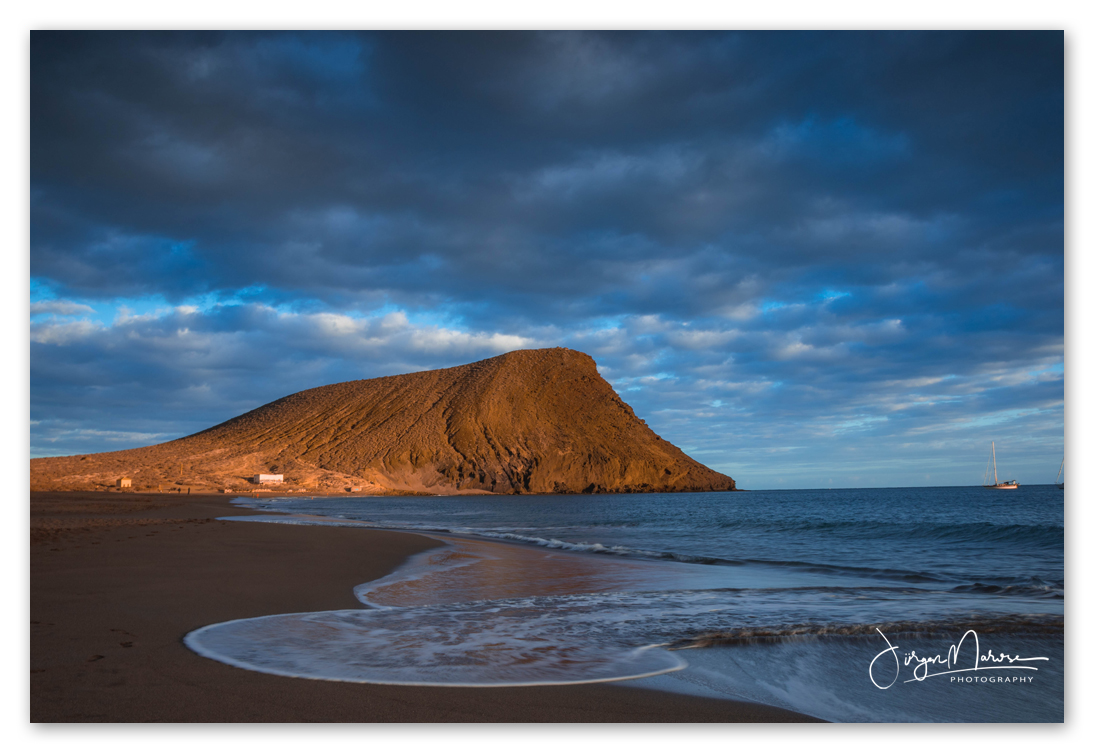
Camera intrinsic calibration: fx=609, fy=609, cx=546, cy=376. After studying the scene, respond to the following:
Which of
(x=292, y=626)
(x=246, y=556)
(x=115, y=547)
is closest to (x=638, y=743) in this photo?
(x=292, y=626)

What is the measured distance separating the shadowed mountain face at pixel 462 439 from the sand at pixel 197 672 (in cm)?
9769

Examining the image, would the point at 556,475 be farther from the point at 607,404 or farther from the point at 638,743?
the point at 638,743

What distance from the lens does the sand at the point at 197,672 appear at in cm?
380

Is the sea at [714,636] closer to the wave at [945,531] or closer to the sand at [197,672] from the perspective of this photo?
the sand at [197,672]

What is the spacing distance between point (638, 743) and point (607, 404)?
142 m

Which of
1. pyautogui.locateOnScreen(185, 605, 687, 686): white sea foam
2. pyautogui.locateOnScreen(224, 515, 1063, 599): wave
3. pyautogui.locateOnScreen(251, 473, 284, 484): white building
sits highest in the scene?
pyautogui.locateOnScreen(185, 605, 687, 686): white sea foam

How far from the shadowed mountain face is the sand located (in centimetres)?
9769

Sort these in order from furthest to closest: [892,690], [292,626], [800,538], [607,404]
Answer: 1. [607,404]
2. [800,538]
3. [292,626]
4. [892,690]

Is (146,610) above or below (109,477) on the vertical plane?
above

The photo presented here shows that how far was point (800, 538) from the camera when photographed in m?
23.2

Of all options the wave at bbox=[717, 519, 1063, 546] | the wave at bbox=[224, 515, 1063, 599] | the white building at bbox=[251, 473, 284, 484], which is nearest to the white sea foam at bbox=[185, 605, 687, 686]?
the wave at bbox=[224, 515, 1063, 599]

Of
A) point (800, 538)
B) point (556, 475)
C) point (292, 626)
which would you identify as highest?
point (292, 626)

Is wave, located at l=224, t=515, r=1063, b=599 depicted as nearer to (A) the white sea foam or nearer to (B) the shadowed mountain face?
(A) the white sea foam

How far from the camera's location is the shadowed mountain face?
118375 millimetres
